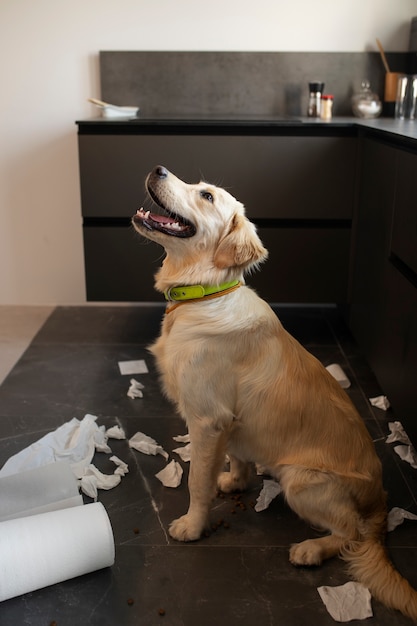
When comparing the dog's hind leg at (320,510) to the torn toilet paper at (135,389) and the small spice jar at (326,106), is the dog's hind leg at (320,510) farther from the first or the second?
the small spice jar at (326,106)

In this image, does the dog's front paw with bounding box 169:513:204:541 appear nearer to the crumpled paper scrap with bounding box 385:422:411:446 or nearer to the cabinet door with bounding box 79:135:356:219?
the crumpled paper scrap with bounding box 385:422:411:446

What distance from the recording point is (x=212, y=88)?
3.48m

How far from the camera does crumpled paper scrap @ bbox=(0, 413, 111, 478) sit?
2133 mm

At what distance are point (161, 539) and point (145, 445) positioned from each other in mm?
478

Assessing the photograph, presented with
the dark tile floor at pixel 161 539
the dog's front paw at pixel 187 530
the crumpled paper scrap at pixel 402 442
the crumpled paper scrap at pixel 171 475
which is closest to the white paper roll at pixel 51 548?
the dark tile floor at pixel 161 539

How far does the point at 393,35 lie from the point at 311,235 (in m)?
1.22

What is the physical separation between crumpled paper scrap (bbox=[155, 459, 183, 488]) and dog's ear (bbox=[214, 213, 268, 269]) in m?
0.74

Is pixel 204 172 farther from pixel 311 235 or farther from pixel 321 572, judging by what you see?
pixel 321 572

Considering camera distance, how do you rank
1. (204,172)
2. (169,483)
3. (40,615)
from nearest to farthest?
(40,615)
(169,483)
(204,172)

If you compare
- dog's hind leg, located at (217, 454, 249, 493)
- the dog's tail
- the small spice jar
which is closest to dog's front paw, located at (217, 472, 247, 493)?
dog's hind leg, located at (217, 454, 249, 493)

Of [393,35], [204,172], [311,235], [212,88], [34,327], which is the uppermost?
[393,35]

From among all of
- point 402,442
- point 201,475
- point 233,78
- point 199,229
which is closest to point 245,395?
point 201,475

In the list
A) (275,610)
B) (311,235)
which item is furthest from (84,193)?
(275,610)

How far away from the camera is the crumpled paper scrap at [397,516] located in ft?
6.24
